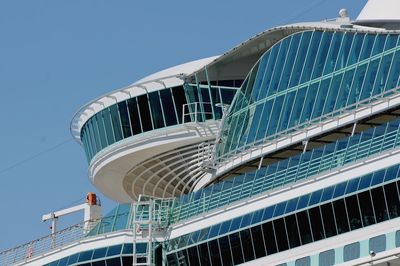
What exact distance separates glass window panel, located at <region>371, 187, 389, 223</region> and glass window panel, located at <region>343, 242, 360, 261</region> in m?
1.10

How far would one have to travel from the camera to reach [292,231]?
4622 centimetres

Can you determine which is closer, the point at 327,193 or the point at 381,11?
the point at 327,193

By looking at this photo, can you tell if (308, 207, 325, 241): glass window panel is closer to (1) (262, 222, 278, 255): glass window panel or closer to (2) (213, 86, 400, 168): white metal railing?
(1) (262, 222, 278, 255): glass window panel

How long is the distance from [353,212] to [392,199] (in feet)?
5.42

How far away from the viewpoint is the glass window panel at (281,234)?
46.6 metres

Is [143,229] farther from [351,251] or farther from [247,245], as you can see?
[351,251]

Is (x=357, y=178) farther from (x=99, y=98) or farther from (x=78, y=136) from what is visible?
(x=78, y=136)

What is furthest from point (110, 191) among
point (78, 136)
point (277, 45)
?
point (277, 45)

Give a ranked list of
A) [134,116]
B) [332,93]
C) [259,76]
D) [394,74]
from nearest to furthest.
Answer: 1. [394,74]
2. [332,93]
3. [259,76]
4. [134,116]

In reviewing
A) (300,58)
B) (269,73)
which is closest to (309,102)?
(300,58)

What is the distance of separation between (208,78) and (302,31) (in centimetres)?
559

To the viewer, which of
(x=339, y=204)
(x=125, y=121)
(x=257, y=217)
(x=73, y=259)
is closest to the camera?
(x=339, y=204)

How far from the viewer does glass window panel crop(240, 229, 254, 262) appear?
48.1 m

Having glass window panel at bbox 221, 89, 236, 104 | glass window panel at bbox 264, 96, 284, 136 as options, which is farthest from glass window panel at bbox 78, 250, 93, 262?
glass window panel at bbox 221, 89, 236, 104
